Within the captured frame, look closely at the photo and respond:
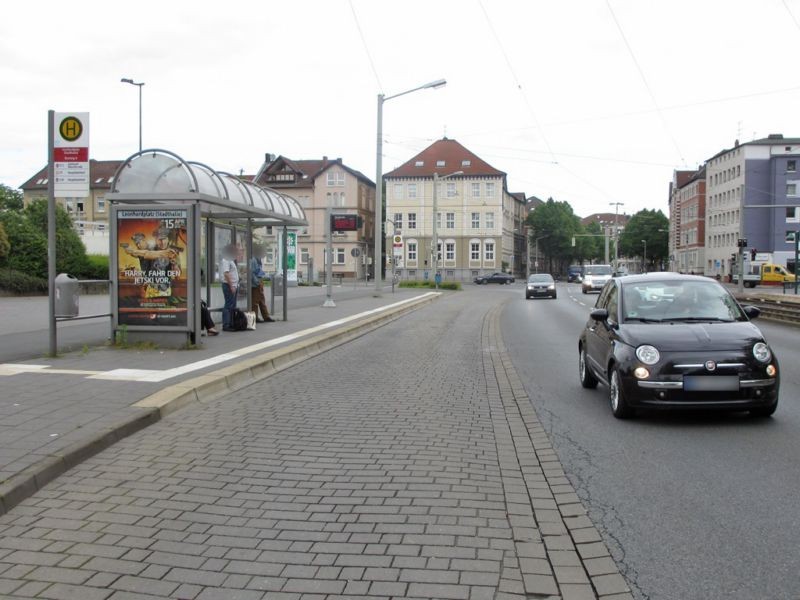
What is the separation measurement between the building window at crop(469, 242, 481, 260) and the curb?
259ft

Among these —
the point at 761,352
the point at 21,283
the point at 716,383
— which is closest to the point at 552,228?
the point at 21,283

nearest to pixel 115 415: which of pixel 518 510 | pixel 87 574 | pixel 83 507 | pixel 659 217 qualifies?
pixel 83 507

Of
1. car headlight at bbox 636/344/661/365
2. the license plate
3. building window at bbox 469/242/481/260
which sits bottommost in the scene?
the license plate

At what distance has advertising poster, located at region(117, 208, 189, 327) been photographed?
12000 millimetres

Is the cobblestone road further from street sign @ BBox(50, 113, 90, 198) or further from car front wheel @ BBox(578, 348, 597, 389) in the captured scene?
street sign @ BBox(50, 113, 90, 198)

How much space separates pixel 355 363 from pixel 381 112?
23932 millimetres

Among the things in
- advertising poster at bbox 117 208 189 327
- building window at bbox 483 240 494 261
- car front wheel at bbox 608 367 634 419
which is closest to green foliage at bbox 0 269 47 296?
advertising poster at bbox 117 208 189 327

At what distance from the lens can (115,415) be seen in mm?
6820

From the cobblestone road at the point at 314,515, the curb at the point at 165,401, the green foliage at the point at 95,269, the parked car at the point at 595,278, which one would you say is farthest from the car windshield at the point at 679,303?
the parked car at the point at 595,278

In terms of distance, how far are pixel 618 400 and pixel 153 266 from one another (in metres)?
7.87

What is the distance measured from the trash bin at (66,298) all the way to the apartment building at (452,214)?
3210 inches

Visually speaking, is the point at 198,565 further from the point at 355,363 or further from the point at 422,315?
the point at 422,315

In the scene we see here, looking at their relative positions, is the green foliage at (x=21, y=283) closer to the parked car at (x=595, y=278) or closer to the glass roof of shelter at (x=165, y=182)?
the glass roof of shelter at (x=165, y=182)

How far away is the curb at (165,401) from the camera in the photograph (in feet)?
16.1
